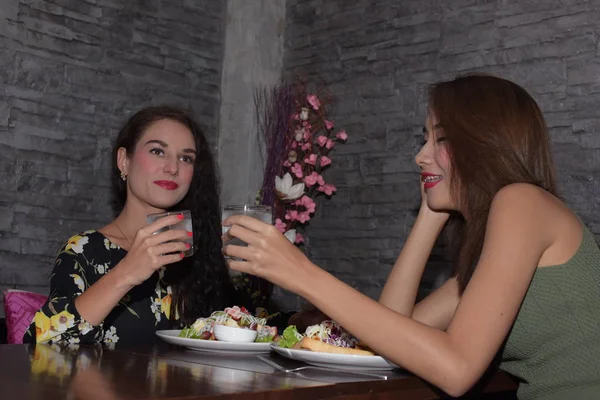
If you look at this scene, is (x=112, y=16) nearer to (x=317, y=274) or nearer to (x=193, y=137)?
(x=193, y=137)

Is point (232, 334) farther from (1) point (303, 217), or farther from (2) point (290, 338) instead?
(1) point (303, 217)

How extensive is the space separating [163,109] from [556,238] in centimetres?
172

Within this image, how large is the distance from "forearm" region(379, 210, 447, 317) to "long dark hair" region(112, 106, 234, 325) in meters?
0.82

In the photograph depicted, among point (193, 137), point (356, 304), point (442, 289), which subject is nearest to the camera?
point (356, 304)

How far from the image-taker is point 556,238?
164cm

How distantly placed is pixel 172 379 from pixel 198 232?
5.18ft

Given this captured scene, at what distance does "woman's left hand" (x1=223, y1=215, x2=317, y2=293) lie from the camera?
1459 millimetres

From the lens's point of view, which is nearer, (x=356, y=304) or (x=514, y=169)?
(x=356, y=304)

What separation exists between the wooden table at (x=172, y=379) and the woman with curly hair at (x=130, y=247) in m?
0.46

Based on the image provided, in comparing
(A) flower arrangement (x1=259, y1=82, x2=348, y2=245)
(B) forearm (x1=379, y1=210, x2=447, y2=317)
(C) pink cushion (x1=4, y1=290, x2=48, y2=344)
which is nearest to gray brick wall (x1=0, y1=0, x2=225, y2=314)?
(C) pink cushion (x1=4, y1=290, x2=48, y2=344)

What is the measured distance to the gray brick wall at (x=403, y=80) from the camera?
2885 mm

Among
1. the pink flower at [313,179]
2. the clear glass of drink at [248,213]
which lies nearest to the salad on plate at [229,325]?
the clear glass of drink at [248,213]

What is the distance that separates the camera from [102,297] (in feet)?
6.91

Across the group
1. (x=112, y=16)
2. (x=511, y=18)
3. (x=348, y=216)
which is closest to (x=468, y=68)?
(x=511, y=18)
